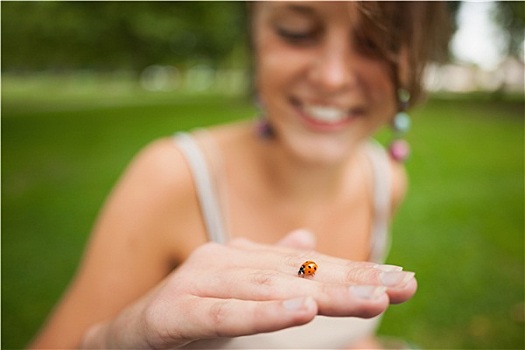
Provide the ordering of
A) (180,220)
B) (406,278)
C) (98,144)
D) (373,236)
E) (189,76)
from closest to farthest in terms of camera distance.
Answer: (406,278), (180,220), (373,236), (98,144), (189,76)

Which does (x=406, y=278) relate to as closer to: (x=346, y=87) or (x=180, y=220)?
(x=346, y=87)

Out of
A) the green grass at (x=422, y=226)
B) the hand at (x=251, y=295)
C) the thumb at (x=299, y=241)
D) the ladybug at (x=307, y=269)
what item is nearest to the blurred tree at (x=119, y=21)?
the green grass at (x=422, y=226)

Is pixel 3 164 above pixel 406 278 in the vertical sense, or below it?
below

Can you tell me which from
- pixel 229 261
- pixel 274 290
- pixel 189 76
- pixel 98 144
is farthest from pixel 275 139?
pixel 189 76

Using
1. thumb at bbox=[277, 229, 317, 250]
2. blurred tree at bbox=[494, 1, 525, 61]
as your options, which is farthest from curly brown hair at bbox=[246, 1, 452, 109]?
blurred tree at bbox=[494, 1, 525, 61]

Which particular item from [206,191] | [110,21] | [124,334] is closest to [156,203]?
[206,191]

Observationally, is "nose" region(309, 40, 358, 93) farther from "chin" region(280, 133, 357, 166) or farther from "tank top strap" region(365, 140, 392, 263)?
"tank top strap" region(365, 140, 392, 263)
